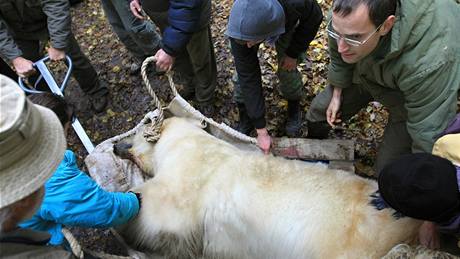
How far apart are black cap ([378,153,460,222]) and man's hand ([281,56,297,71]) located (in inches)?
78.4

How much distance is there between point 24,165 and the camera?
5.00 ft

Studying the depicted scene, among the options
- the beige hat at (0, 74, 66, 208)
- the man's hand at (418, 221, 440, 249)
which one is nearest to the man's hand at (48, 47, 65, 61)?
the beige hat at (0, 74, 66, 208)

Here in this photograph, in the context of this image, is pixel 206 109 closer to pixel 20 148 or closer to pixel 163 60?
pixel 163 60

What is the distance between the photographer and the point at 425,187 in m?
1.72

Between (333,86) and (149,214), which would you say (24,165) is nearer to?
(149,214)

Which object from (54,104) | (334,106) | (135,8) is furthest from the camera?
(135,8)

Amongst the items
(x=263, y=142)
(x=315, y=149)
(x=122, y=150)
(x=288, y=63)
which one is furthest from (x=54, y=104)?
(x=315, y=149)

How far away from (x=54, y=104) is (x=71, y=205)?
0.92m

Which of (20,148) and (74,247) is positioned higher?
(20,148)

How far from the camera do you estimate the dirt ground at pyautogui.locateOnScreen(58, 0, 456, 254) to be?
4.17 meters

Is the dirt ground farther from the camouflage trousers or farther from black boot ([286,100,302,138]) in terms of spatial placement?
the camouflage trousers

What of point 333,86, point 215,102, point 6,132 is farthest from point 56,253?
point 215,102

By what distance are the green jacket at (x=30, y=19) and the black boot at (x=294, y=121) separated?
2.27 metres

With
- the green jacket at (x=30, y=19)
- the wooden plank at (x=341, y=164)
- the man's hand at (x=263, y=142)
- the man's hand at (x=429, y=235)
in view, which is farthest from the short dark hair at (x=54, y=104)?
the man's hand at (x=429, y=235)
